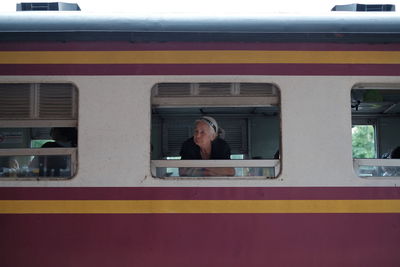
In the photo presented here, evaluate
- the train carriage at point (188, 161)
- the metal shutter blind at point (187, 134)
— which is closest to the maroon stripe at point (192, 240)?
the train carriage at point (188, 161)

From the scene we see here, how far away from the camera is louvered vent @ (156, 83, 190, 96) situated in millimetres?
3844

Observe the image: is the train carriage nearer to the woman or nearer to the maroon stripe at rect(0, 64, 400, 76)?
the maroon stripe at rect(0, 64, 400, 76)

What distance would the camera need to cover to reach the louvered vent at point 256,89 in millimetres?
3842

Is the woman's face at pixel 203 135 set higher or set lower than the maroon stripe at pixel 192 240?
higher

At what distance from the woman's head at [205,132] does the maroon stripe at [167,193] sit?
44 centimetres

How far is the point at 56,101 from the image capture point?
383 centimetres

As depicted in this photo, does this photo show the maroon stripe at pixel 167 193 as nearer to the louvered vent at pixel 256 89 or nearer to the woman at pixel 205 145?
the woman at pixel 205 145

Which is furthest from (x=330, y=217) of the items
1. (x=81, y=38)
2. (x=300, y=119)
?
(x=81, y=38)

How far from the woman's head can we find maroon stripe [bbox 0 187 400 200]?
0.44 meters

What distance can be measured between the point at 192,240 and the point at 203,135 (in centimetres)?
87

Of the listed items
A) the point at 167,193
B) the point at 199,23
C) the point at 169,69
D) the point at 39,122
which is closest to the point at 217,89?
the point at 169,69

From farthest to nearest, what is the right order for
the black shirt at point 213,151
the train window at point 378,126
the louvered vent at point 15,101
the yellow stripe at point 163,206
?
the train window at point 378,126 < the black shirt at point 213,151 < the louvered vent at point 15,101 < the yellow stripe at point 163,206

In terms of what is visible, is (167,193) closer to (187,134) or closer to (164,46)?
(164,46)

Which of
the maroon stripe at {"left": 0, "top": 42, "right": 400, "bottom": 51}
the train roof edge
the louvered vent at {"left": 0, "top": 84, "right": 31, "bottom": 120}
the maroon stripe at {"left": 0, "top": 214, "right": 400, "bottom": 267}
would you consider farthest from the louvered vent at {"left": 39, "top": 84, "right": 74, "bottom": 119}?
the maroon stripe at {"left": 0, "top": 214, "right": 400, "bottom": 267}
